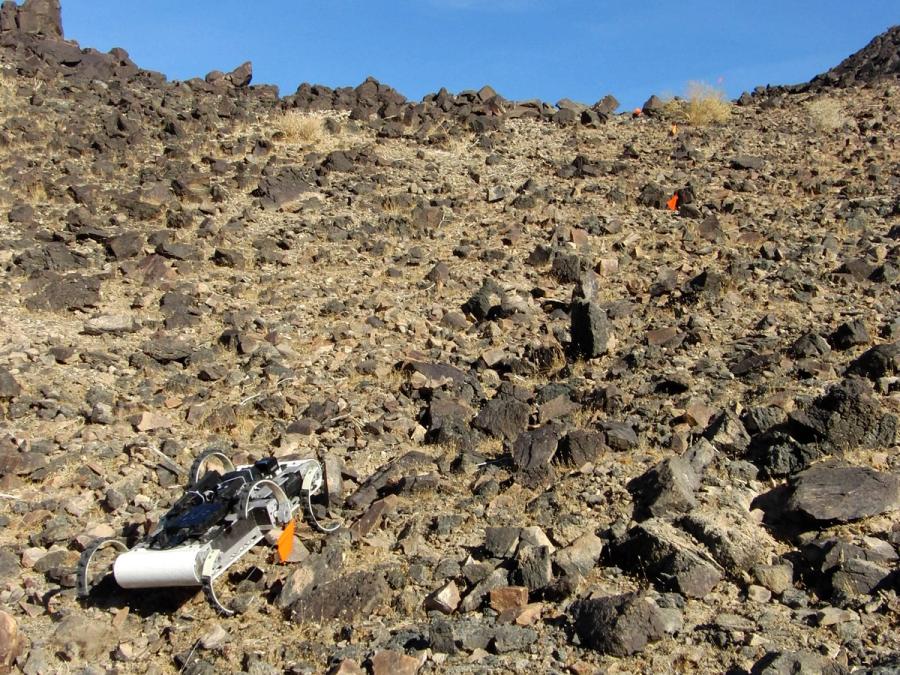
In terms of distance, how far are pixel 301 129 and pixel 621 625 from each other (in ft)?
41.3

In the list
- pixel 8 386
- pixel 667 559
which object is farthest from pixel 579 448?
pixel 8 386

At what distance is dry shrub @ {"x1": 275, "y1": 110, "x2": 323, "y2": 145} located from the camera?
1527 centimetres

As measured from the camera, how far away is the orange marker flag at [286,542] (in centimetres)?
535

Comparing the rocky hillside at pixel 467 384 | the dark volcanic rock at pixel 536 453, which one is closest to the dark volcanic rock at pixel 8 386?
the rocky hillside at pixel 467 384

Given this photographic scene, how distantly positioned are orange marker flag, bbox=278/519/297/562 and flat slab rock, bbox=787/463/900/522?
9.82 feet

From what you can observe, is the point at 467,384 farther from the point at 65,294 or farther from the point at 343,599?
the point at 65,294

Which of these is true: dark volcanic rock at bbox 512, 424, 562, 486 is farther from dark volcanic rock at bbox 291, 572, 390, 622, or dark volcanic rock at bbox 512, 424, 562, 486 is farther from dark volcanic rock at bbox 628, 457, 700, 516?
dark volcanic rock at bbox 291, 572, 390, 622

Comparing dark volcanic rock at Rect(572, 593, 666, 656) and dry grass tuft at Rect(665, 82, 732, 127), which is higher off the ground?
dry grass tuft at Rect(665, 82, 732, 127)

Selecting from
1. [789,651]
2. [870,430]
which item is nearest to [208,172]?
[870,430]

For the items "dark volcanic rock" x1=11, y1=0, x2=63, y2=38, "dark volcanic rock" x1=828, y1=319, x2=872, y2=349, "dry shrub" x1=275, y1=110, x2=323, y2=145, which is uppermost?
"dark volcanic rock" x1=11, y1=0, x2=63, y2=38

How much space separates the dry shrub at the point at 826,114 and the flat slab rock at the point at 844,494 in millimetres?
11570

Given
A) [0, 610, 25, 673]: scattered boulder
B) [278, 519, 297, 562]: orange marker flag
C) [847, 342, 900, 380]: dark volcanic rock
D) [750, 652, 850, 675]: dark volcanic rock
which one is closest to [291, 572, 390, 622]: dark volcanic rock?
[278, 519, 297, 562]: orange marker flag

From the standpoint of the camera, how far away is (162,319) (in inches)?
362

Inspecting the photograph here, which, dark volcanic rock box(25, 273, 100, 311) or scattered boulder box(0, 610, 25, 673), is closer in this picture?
scattered boulder box(0, 610, 25, 673)
